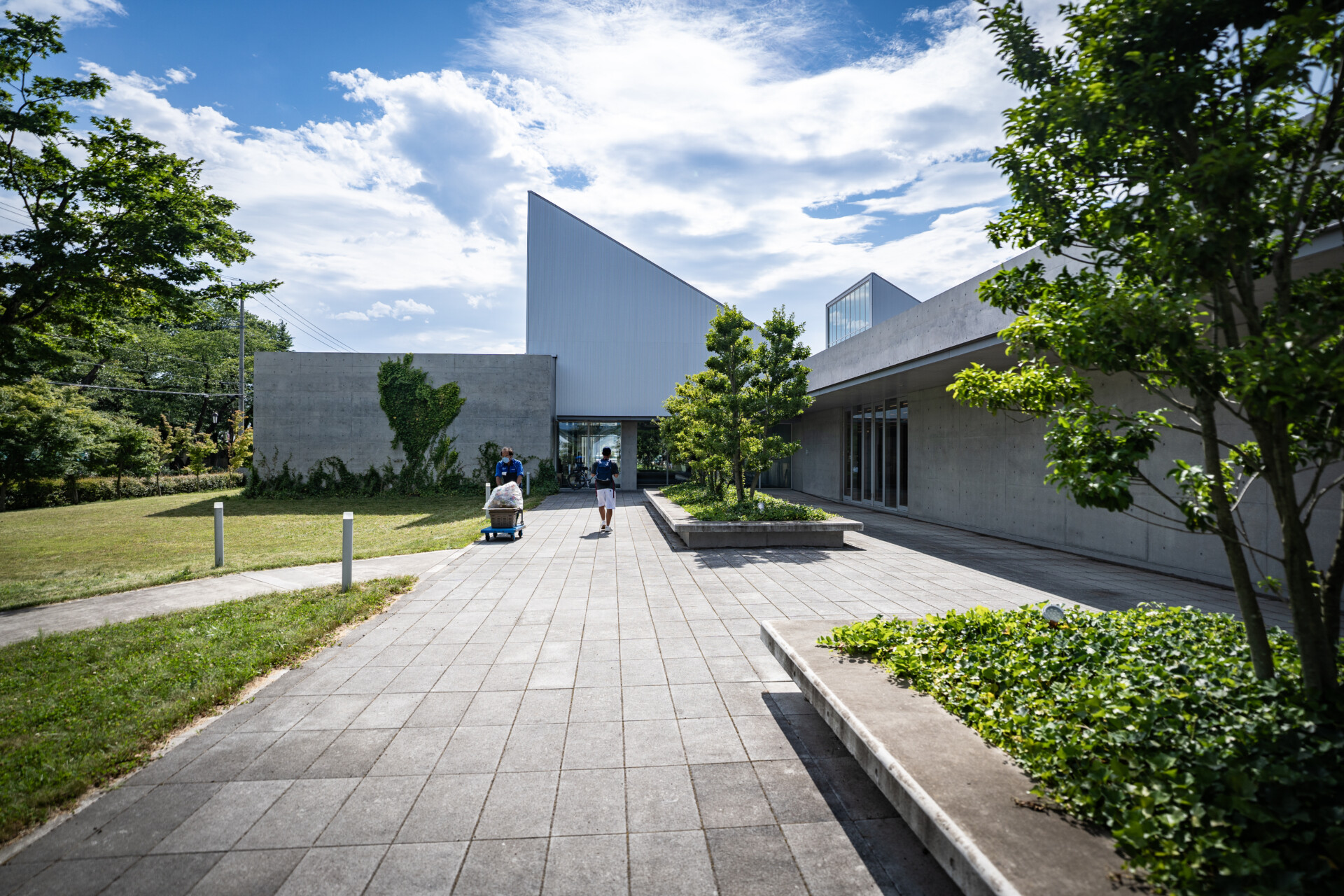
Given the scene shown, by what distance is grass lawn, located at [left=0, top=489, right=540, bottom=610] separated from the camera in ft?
29.6

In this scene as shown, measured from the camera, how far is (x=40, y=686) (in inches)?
181

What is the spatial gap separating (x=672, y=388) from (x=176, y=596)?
2144cm

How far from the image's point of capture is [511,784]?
11.0ft

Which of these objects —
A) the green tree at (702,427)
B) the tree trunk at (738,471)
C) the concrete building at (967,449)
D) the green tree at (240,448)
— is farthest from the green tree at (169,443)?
the concrete building at (967,449)

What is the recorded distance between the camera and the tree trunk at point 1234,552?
283cm

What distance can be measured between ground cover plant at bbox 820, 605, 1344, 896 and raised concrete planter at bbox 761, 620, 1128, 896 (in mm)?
118

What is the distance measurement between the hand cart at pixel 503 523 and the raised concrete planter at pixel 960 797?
9160 millimetres

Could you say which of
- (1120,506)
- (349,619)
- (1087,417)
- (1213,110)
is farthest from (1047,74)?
(349,619)

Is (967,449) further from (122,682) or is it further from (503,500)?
(122,682)

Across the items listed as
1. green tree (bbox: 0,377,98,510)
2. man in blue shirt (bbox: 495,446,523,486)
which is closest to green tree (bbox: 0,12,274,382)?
man in blue shirt (bbox: 495,446,523,486)

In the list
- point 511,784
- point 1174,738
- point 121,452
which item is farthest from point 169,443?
point 1174,738

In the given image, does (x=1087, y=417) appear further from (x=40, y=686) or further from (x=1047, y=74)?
(x=40, y=686)

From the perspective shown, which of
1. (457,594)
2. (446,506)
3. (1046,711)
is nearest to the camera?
(1046,711)

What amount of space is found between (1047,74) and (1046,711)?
10.6 feet
